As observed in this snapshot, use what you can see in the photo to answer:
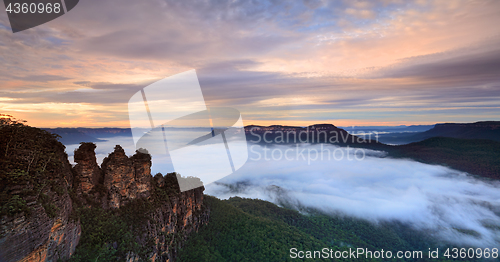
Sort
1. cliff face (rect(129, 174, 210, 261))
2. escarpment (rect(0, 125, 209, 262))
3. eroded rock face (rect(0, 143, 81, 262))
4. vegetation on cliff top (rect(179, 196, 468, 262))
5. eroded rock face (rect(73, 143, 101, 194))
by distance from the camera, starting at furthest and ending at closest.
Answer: vegetation on cliff top (rect(179, 196, 468, 262))
cliff face (rect(129, 174, 210, 261))
eroded rock face (rect(73, 143, 101, 194))
escarpment (rect(0, 125, 209, 262))
eroded rock face (rect(0, 143, 81, 262))

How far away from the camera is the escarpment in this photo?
480 inches

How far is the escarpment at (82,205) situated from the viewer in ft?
40.0

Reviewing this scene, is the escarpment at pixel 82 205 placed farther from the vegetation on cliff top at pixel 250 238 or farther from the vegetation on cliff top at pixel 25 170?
the vegetation on cliff top at pixel 250 238

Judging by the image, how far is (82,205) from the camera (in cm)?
2239

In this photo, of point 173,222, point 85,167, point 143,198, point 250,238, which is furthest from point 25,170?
point 250,238

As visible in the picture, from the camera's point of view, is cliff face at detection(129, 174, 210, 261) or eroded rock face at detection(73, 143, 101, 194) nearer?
eroded rock face at detection(73, 143, 101, 194)

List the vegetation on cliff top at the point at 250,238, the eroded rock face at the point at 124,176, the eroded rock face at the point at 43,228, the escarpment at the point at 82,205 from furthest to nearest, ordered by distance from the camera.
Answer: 1. the vegetation on cliff top at the point at 250,238
2. the eroded rock face at the point at 124,176
3. the escarpment at the point at 82,205
4. the eroded rock face at the point at 43,228

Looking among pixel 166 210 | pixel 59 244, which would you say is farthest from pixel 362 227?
pixel 59 244

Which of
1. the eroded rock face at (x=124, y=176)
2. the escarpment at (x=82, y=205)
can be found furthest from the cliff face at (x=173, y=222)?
the eroded rock face at (x=124, y=176)

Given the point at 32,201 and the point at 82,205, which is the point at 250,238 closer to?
the point at 82,205

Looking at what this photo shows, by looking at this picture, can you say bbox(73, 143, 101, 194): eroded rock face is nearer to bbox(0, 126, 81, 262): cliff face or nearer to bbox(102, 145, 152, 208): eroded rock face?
bbox(102, 145, 152, 208): eroded rock face

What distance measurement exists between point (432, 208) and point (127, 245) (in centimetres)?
20284

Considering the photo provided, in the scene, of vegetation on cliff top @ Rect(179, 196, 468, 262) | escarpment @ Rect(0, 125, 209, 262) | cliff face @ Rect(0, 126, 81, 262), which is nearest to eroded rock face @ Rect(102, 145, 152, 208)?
escarpment @ Rect(0, 125, 209, 262)

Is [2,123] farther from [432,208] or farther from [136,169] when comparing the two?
[432,208]
